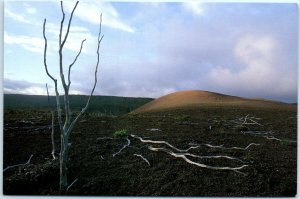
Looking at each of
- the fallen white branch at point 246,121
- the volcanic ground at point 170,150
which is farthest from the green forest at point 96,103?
the fallen white branch at point 246,121

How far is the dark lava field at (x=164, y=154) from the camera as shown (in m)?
3.38

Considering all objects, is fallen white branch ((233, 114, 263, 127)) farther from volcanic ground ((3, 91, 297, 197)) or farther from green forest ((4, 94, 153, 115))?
green forest ((4, 94, 153, 115))

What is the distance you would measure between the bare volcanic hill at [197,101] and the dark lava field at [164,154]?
9 centimetres

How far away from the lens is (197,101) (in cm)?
523

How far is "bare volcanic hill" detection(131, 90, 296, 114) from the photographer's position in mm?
4531

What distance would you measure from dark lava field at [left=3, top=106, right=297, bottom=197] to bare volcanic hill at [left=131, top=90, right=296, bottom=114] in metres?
0.09

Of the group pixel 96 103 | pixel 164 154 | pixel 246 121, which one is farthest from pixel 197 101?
pixel 164 154

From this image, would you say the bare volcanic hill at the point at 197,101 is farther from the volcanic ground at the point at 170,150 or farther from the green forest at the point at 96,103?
the green forest at the point at 96,103

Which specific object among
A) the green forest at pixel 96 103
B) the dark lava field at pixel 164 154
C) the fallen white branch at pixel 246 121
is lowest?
the dark lava field at pixel 164 154

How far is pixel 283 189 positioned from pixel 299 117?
2.60 feet

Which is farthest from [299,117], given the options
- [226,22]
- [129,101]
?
[129,101]

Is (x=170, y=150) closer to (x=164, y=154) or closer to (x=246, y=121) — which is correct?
(x=164, y=154)

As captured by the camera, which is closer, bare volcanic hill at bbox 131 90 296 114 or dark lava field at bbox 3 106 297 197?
dark lava field at bbox 3 106 297 197

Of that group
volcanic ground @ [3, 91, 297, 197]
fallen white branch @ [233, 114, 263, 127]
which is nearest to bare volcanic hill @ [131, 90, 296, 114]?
volcanic ground @ [3, 91, 297, 197]
